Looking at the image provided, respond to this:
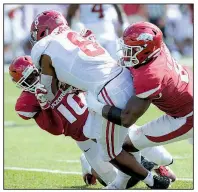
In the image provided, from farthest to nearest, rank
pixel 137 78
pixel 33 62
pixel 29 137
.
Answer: pixel 29 137 → pixel 33 62 → pixel 137 78

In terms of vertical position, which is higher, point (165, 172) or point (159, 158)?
point (159, 158)

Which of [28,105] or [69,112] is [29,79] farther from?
[69,112]

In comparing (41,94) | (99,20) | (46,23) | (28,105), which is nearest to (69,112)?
(28,105)

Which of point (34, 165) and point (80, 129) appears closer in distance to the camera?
point (80, 129)

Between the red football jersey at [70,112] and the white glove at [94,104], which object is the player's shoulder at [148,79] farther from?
the red football jersey at [70,112]

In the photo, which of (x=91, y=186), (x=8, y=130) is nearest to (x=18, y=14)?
(x=8, y=130)

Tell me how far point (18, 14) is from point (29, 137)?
6367mm

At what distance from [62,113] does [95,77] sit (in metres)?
0.59

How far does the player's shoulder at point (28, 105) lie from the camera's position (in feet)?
17.0

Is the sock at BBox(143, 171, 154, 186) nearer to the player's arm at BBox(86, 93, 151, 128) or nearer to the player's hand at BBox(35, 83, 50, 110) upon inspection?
the player's arm at BBox(86, 93, 151, 128)

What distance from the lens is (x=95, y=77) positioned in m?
4.79

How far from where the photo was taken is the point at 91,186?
5.48 metres

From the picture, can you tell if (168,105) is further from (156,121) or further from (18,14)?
(18,14)

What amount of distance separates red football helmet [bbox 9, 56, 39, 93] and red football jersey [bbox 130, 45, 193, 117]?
0.84 metres
